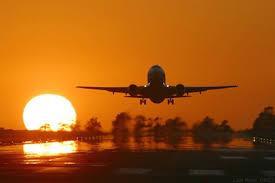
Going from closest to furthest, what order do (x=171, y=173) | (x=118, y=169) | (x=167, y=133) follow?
(x=171, y=173) → (x=118, y=169) → (x=167, y=133)

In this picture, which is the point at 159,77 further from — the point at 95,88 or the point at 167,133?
the point at 167,133

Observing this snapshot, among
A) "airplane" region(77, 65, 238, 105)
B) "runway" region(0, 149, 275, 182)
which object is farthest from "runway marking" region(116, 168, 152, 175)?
"airplane" region(77, 65, 238, 105)

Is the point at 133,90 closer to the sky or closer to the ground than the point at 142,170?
closer to the sky

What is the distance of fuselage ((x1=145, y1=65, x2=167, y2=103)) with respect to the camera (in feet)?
→ 279

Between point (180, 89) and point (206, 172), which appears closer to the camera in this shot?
point (206, 172)

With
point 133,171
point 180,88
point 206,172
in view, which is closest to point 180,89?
point 180,88

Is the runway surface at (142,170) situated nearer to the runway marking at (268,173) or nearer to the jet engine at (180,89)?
the runway marking at (268,173)

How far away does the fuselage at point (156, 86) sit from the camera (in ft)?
279

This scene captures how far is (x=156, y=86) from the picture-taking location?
279 feet

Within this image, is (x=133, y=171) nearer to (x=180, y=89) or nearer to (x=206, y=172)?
(x=206, y=172)

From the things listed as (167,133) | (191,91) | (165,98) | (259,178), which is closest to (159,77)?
(165,98)

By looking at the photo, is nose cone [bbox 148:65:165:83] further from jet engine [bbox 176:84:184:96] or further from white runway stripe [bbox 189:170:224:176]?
white runway stripe [bbox 189:170:224:176]

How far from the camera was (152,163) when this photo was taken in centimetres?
5244

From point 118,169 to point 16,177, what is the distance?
29.4ft
